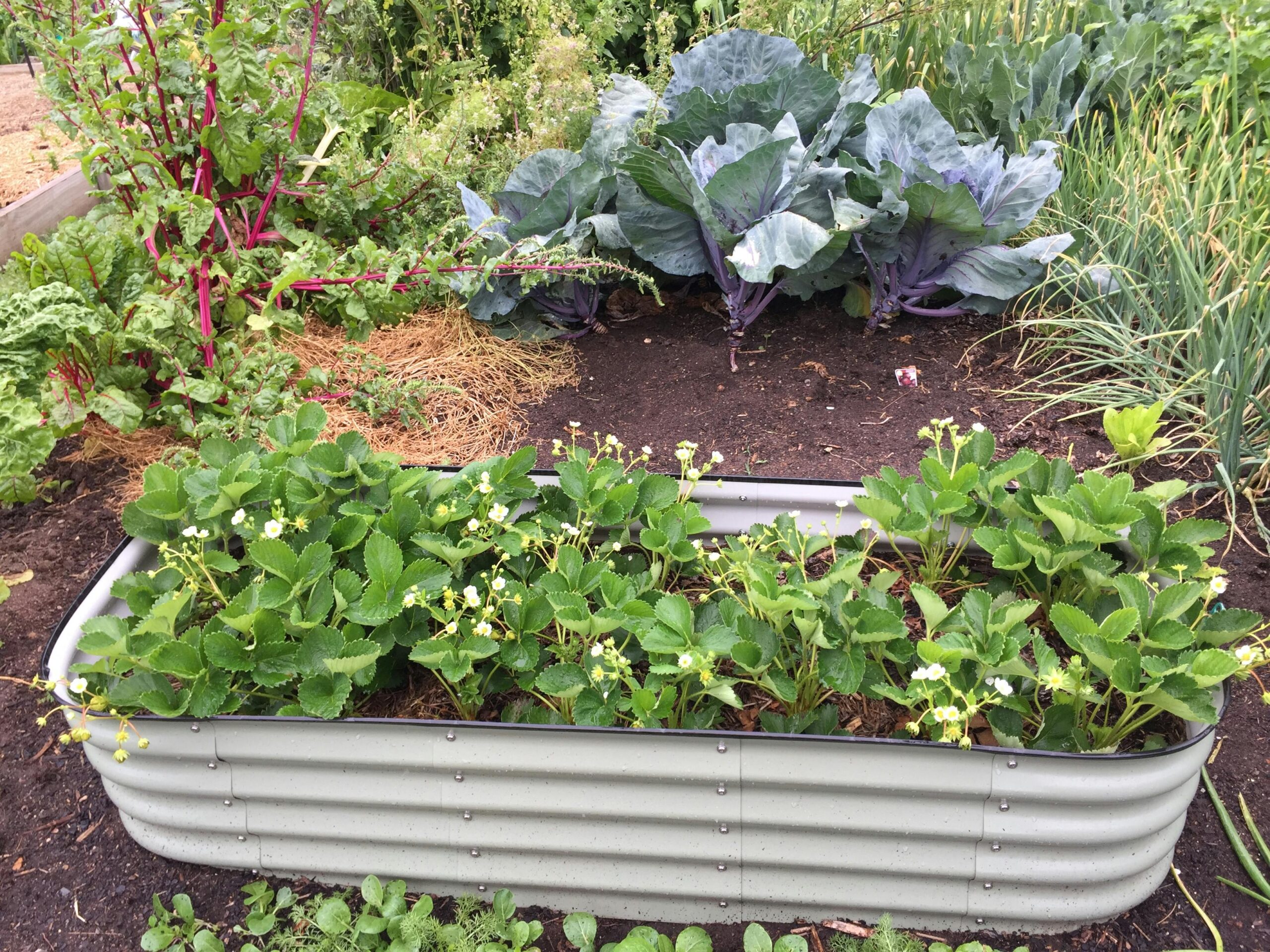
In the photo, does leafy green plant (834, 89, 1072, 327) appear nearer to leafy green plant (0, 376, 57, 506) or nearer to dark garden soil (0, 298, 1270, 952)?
dark garden soil (0, 298, 1270, 952)

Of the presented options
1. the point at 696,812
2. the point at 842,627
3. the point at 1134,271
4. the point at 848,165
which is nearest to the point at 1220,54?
the point at 1134,271

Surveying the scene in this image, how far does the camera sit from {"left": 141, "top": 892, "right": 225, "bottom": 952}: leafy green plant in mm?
1430

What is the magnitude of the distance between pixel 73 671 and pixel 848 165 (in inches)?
84.0

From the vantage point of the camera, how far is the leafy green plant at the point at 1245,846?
1.46 meters

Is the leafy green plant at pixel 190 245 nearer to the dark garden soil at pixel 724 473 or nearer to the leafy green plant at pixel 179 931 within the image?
A: the dark garden soil at pixel 724 473

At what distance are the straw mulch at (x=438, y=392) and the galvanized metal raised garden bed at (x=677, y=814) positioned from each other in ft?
3.52

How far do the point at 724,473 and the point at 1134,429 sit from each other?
0.90 metres

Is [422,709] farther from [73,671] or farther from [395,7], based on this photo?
[395,7]

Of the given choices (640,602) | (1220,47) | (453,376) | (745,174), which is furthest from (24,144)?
(1220,47)

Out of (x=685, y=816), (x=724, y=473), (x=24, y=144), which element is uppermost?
(x=24, y=144)

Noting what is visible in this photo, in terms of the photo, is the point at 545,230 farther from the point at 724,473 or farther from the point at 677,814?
the point at 677,814

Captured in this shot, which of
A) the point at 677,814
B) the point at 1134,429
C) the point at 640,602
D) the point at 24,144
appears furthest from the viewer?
the point at 24,144

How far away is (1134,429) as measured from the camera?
178cm

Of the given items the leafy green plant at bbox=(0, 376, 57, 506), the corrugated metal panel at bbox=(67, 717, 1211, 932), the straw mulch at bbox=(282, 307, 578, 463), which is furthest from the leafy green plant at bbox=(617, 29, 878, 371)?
the leafy green plant at bbox=(0, 376, 57, 506)
